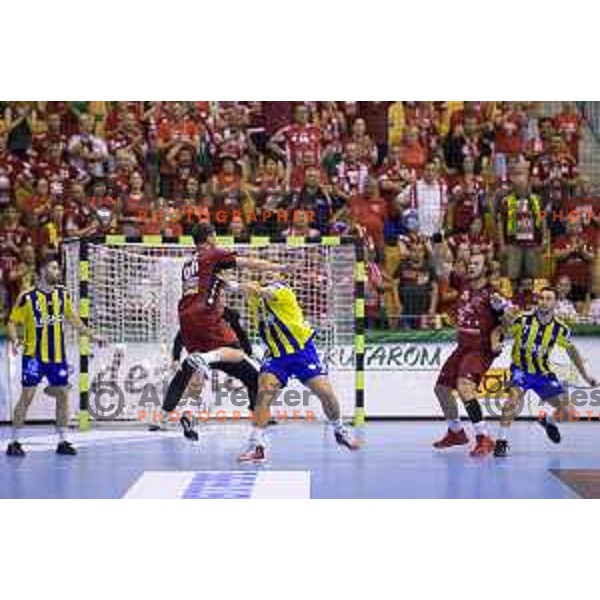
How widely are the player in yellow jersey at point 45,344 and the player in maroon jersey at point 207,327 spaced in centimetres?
108

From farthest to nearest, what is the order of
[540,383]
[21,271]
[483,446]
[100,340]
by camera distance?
[21,271], [100,340], [540,383], [483,446]

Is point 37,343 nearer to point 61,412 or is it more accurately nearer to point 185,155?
point 61,412

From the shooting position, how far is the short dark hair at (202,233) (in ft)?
35.1

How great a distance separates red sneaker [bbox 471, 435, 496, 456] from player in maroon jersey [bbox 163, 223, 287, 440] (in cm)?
209

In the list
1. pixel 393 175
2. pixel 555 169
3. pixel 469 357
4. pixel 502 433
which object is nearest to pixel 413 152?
pixel 393 175

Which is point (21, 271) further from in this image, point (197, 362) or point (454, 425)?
point (454, 425)

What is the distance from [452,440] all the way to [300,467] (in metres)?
1.65

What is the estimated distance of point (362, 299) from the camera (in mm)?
10820

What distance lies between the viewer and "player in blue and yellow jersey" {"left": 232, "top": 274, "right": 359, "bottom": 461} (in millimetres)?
9641

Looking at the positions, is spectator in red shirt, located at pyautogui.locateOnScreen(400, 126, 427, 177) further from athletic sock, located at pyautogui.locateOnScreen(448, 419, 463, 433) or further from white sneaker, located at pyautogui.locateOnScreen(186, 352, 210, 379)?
white sneaker, located at pyautogui.locateOnScreen(186, 352, 210, 379)

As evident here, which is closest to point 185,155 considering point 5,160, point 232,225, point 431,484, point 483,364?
point 232,225

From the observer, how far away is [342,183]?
38.5 feet

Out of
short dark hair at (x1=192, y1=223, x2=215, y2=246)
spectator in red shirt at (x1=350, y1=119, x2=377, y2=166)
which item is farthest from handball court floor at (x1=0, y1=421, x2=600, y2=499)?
spectator in red shirt at (x1=350, y1=119, x2=377, y2=166)

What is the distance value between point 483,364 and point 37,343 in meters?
3.98
